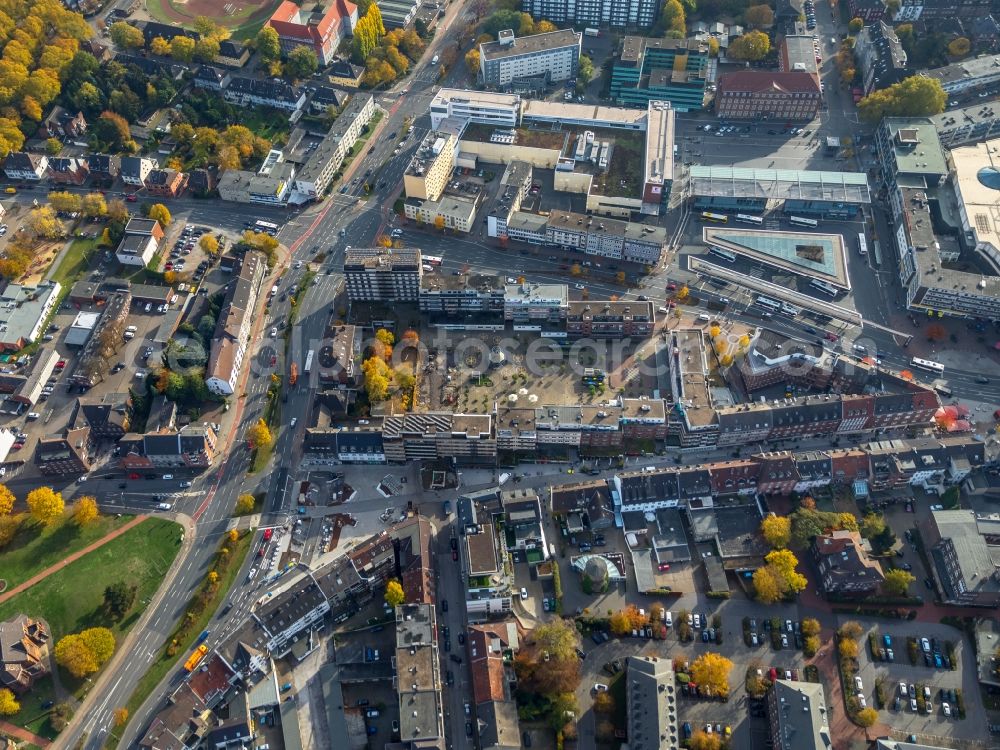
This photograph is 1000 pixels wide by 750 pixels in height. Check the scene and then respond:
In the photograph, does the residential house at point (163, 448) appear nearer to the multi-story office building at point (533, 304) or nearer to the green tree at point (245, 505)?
the green tree at point (245, 505)

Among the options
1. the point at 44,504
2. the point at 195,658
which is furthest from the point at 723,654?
the point at 44,504

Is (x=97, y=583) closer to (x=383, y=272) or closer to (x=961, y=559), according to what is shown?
(x=383, y=272)

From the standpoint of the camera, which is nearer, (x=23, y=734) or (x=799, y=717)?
(x=799, y=717)

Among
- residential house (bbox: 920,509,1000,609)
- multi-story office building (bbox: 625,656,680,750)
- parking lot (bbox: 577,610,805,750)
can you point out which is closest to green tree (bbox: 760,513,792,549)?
parking lot (bbox: 577,610,805,750)

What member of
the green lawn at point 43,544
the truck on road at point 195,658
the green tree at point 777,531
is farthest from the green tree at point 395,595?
the green tree at point 777,531

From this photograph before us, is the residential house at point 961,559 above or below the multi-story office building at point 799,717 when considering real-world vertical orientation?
above

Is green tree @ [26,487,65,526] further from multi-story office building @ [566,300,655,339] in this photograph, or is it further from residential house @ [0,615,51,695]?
multi-story office building @ [566,300,655,339]

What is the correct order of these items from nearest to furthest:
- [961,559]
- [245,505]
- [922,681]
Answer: [922,681], [961,559], [245,505]
